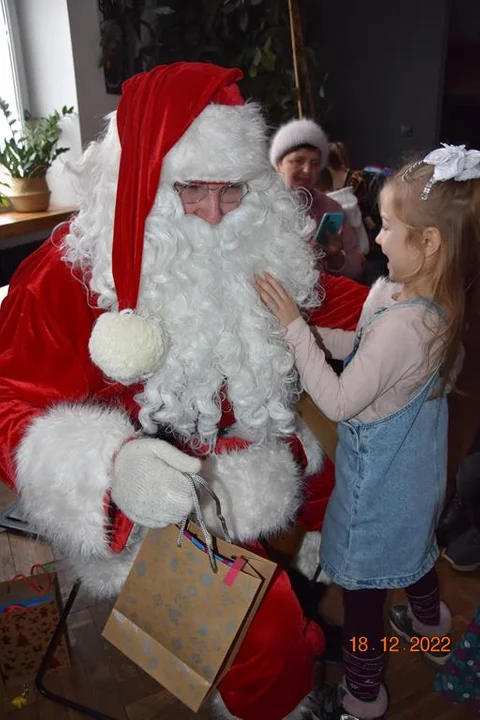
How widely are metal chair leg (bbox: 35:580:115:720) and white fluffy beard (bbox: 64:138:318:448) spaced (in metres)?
0.57

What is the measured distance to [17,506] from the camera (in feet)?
7.15

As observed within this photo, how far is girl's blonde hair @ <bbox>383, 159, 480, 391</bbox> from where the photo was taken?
1.11 metres

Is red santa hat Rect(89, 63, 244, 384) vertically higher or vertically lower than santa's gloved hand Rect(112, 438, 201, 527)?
higher

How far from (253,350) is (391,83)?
15.8 ft

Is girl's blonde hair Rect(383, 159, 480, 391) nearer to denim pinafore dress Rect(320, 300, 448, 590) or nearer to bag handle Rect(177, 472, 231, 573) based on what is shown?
denim pinafore dress Rect(320, 300, 448, 590)

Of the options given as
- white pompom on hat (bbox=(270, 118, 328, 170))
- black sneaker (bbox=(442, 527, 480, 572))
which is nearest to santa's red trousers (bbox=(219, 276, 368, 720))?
black sneaker (bbox=(442, 527, 480, 572))

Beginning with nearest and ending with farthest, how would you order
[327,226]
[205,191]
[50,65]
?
[205,191]
[327,226]
[50,65]

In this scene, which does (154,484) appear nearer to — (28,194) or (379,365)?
(379,365)

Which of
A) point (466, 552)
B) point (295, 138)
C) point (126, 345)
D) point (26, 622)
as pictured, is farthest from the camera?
point (295, 138)

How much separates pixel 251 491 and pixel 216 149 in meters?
0.69

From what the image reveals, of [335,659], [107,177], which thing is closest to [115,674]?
[335,659]

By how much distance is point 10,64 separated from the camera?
2.85 meters

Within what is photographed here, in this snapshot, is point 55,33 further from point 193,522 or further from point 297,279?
point 193,522

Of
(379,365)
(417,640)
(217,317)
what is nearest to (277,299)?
(217,317)
